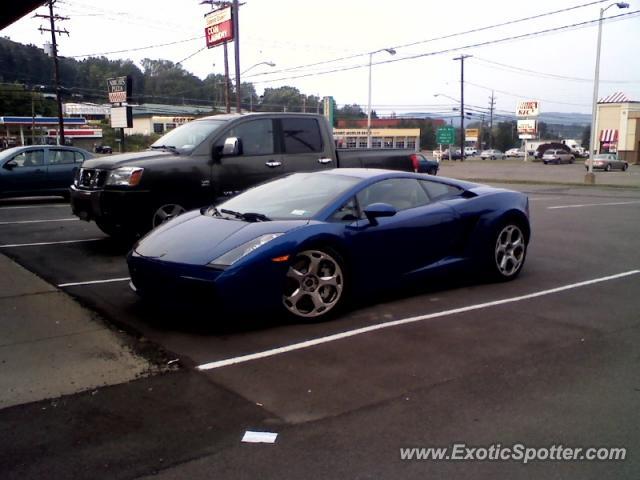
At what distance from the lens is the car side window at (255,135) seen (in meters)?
8.55

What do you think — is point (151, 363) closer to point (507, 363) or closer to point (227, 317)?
point (227, 317)

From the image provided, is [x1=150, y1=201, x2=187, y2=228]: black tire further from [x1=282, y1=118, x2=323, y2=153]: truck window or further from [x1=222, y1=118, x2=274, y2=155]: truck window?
[x1=282, y1=118, x2=323, y2=153]: truck window

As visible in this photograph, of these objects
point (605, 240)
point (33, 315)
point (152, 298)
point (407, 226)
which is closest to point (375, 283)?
point (407, 226)

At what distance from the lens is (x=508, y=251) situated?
671cm

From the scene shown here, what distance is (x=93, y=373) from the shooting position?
159 inches

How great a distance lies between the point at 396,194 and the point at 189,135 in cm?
396

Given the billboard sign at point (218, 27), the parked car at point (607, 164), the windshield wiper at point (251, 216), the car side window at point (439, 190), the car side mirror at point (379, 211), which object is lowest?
the parked car at point (607, 164)

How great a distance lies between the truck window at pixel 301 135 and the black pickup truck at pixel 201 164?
0.05 ft

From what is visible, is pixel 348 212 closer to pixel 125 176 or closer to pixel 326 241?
pixel 326 241

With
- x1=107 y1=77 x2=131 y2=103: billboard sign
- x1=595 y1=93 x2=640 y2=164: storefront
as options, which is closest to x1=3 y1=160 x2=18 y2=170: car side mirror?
x1=107 y1=77 x2=131 y2=103: billboard sign

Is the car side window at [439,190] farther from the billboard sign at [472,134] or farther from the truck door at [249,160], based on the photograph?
the billboard sign at [472,134]

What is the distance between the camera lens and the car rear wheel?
6.56 m

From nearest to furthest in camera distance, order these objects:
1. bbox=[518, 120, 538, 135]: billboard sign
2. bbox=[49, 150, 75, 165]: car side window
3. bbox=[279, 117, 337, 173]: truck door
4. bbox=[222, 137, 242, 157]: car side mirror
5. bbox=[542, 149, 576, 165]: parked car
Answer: bbox=[222, 137, 242, 157]: car side mirror
bbox=[279, 117, 337, 173]: truck door
bbox=[49, 150, 75, 165]: car side window
bbox=[542, 149, 576, 165]: parked car
bbox=[518, 120, 538, 135]: billboard sign

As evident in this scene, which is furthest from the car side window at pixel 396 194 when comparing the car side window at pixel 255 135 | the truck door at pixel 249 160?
the car side window at pixel 255 135
